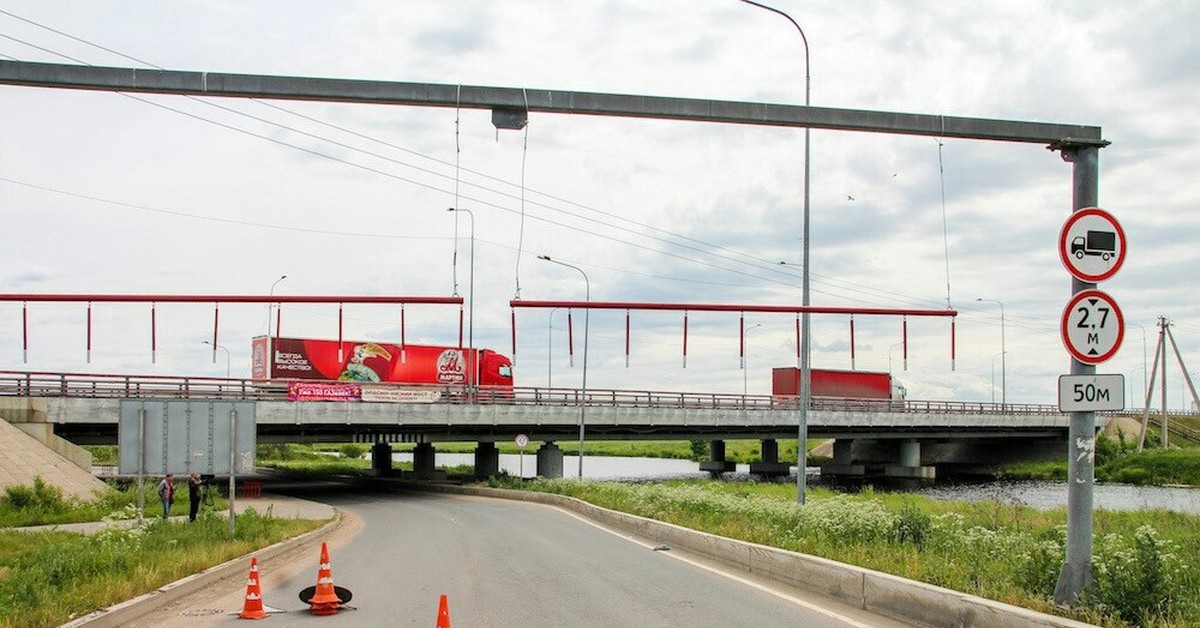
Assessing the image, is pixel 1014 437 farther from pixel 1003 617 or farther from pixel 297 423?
pixel 1003 617

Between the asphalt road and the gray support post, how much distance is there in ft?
6.54

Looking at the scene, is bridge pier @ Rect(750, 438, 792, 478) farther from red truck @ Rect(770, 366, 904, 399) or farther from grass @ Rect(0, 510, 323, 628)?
grass @ Rect(0, 510, 323, 628)

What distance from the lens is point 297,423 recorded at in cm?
4666

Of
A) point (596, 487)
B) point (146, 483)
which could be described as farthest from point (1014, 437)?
point (146, 483)

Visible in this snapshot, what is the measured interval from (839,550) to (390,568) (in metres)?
7.82

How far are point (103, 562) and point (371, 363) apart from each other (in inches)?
1881

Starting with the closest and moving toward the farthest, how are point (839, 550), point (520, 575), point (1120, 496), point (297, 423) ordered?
point (839, 550) → point (520, 575) → point (297, 423) → point (1120, 496)

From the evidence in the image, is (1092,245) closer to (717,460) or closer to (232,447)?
(232,447)

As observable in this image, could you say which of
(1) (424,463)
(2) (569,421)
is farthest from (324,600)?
(1) (424,463)

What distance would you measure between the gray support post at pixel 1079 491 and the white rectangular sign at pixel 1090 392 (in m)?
0.21

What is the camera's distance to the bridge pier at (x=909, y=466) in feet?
265

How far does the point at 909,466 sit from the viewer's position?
81.0 m

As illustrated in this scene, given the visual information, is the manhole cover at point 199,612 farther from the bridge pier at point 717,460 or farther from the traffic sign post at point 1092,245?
the bridge pier at point 717,460

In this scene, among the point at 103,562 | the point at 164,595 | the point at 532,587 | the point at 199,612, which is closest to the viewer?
the point at 199,612
